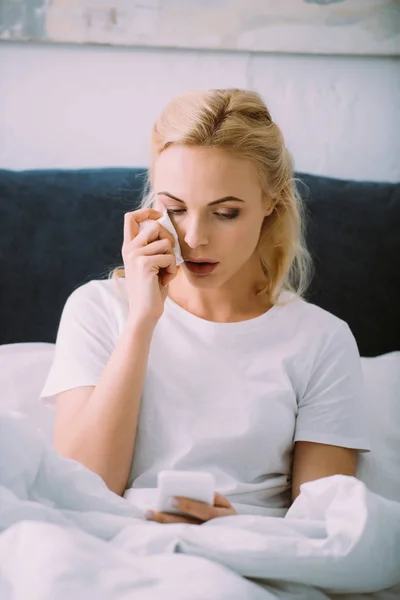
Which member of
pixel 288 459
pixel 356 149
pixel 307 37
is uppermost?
pixel 307 37

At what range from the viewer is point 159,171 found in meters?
1.30

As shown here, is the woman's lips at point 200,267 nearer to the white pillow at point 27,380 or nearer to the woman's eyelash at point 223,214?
the woman's eyelash at point 223,214

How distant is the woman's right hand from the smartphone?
1.06 feet

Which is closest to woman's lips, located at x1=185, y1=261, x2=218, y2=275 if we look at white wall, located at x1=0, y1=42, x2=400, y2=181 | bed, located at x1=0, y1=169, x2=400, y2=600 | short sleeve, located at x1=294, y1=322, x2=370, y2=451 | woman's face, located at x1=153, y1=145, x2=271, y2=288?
woman's face, located at x1=153, y1=145, x2=271, y2=288

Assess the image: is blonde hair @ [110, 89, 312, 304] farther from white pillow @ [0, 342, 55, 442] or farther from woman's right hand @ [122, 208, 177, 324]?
white pillow @ [0, 342, 55, 442]

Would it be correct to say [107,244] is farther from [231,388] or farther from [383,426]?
[383,426]

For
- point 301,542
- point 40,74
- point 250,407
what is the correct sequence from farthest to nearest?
point 40,74
point 250,407
point 301,542

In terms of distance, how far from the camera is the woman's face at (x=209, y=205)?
125 centimetres

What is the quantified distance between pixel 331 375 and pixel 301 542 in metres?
0.45

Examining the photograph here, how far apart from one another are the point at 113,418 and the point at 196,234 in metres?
0.30

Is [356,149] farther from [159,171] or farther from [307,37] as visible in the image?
[159,171]

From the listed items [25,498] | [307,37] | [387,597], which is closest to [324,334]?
[387,597]

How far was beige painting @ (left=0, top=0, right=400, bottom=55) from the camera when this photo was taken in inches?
69.5

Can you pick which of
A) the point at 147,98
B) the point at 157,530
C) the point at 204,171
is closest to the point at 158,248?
the point at 204,171
